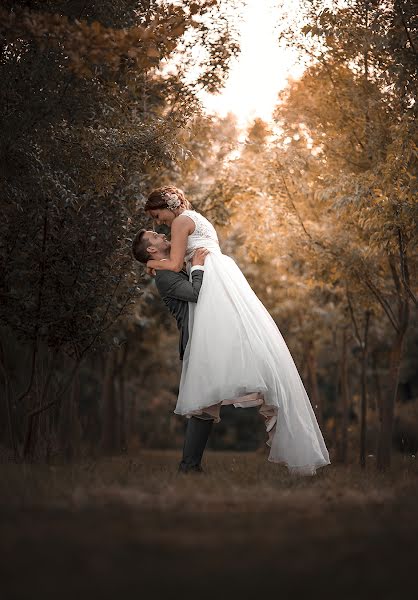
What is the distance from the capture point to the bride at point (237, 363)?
780 cm

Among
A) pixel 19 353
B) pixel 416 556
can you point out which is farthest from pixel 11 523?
pixel 19 353

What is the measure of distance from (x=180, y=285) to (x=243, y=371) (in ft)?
3.58

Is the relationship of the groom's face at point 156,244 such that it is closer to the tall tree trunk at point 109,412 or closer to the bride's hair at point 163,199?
the bride's hair at point 163,199

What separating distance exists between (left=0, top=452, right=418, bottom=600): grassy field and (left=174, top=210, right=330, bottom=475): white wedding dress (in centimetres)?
180

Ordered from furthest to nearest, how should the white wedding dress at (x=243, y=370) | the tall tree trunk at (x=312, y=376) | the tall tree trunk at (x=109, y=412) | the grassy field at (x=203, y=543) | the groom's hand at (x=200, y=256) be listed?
the tall tree trunk at (x=109, y=412) → the tall tree trunk at (x=312, y=376) → the groom's hand at (x=200, y=256) → the white wedding dress at (x=243, y=370) → the grassy field at (x=203, y=543)

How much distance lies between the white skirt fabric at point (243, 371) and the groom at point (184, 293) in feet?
0.29

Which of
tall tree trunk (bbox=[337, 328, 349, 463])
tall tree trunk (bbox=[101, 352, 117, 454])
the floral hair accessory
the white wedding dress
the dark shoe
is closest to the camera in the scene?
the white wedding dress

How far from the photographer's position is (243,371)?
7.79m

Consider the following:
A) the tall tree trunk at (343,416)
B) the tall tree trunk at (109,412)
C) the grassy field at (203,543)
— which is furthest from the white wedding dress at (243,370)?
the tall tree trunk at (109,412)

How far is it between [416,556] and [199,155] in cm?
1515

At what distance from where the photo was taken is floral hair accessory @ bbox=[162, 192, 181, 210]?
28.2 ft

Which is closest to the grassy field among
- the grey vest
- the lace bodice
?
the grey vest

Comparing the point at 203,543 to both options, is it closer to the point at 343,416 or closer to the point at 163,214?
the point at 163,214

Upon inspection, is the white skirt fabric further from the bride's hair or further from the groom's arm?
the bride's hair
